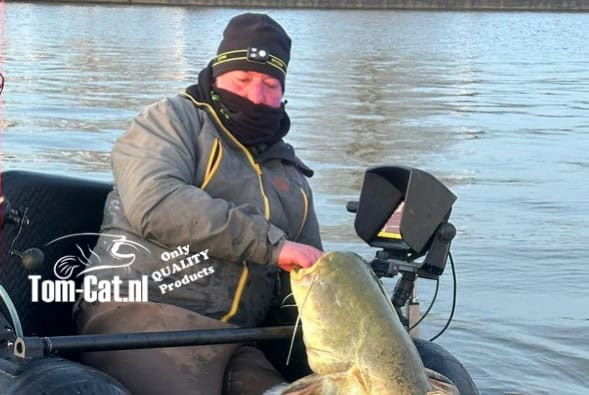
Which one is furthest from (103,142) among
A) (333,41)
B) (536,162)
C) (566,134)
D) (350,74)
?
(333,41)

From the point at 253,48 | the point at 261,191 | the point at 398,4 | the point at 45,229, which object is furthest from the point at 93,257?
the point at 398,4

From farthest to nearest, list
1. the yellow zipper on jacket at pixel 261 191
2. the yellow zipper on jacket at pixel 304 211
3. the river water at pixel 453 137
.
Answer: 1. the river water at pixel 453 137
2. the yellow zipper on jacket at pixel 304 211
3. the yellow zipper on jacket at pixel 261 191

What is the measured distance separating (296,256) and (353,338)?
455 millimetres

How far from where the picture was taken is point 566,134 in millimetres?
15789

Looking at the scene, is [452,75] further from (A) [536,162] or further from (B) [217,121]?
(B) [217,121]

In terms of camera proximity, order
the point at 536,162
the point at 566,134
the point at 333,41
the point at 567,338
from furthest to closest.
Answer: the point at 333,41
the point at 566,134
the point at 536,162
the point at 567,338

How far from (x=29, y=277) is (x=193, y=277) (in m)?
0.60

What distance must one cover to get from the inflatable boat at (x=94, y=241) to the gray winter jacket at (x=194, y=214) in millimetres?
207

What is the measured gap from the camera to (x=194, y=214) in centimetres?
349

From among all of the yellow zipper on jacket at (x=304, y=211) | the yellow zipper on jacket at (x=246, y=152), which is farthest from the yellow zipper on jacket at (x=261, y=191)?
the yellow zipper on jacket at (x=304, y=211)

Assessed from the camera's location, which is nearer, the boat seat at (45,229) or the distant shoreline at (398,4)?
the boat seat at (45,229)

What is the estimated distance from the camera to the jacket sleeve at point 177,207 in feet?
11.5

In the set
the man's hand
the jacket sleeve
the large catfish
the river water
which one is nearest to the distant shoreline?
the river water

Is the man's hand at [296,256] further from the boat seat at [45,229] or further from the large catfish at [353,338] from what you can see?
the boat seat at [45,229]
